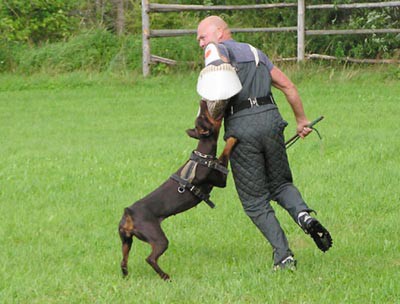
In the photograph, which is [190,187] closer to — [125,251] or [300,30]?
[125,251]

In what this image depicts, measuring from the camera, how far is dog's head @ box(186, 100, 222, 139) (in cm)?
628

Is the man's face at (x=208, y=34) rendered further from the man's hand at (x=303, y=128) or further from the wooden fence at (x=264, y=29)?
the wooden fence at (x=264, y=29)

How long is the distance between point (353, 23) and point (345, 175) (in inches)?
432

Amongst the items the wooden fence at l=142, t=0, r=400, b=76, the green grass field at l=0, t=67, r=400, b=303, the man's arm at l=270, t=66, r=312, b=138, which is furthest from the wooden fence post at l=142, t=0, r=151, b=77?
the man's arm at l=270, t=66, r=312, b=138

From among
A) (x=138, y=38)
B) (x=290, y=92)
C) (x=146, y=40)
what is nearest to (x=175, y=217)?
(x=290, y=92)

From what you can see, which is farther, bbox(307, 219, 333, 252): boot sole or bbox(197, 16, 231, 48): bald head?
bbox(197, 16, 231, 48): bald head

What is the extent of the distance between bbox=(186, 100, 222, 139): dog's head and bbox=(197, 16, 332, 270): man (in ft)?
0.38

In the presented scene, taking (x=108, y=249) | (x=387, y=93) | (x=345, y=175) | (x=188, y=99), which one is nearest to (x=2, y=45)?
(x=188, y=99)

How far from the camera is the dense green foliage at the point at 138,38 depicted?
20141 mm

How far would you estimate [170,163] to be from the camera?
1079 centimetres

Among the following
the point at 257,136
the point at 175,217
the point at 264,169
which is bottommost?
the point at 175,217

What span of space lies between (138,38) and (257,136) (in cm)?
1587

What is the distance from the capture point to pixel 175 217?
321 inches

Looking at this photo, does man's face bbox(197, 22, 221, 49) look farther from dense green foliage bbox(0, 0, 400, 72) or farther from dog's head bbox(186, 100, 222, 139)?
dense green foliage bbox(0, 0, 400, 72)
